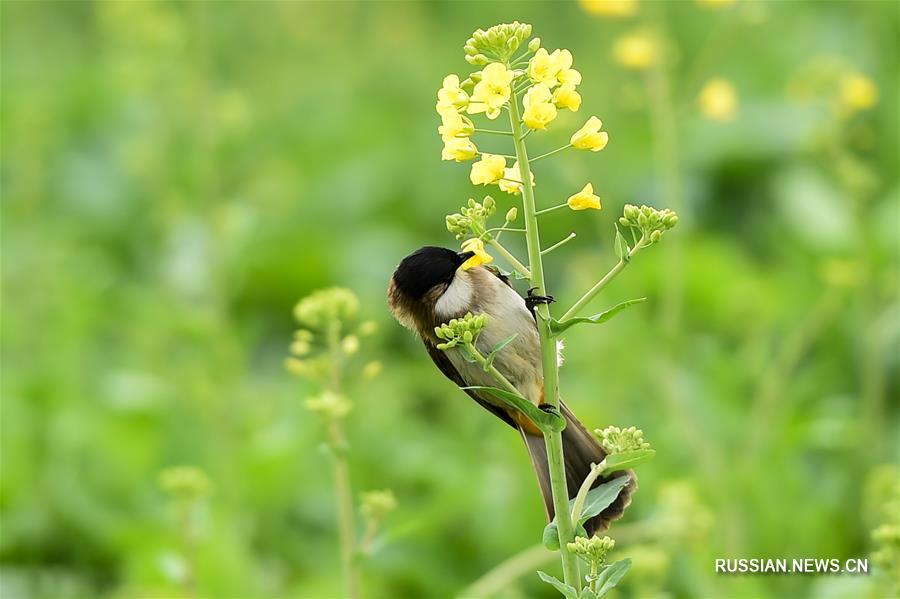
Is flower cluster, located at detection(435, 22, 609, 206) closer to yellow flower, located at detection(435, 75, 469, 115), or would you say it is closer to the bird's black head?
yellow flower, located at detection(435, 75, 469, 115)

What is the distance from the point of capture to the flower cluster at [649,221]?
6.49ft

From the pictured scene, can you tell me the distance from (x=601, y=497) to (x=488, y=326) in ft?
2.22

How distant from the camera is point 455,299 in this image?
2729mm

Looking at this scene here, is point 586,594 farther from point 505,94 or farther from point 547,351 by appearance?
point 505,94

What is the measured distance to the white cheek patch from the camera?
2717 mm

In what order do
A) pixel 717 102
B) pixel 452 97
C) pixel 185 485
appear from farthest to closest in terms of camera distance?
pixel 717 102 < pixel 185 485 < pixel 452 97

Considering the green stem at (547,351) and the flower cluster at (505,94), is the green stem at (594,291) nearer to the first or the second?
the green stem at (547,351)

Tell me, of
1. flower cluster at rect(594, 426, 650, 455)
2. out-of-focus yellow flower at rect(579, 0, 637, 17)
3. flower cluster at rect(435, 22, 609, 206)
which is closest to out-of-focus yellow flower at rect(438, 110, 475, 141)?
flower cluster at rect(435, 22, 609, 206)

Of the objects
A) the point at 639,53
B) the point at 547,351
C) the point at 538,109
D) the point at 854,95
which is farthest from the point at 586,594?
the point at 854,95

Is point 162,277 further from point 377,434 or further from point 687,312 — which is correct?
point 687,312

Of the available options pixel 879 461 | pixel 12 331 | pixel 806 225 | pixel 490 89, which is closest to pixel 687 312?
pixel 806 225

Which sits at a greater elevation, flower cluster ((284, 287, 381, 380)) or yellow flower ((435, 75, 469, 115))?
flower cluster ((284, 287, 381, 380))

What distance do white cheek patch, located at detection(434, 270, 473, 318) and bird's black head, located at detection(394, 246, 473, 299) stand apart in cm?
5

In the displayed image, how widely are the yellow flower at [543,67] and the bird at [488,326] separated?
0.66 m
